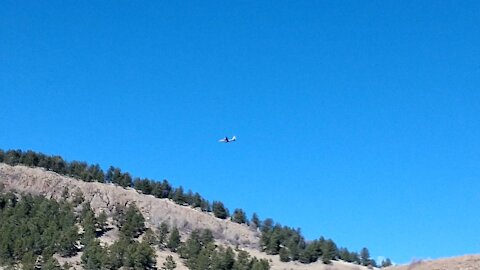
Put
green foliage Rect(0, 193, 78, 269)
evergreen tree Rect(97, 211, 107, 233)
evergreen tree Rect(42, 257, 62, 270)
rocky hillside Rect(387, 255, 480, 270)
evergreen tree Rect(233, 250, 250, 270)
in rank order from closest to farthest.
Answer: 1. rocky hillside Rect(387, 255, 480, 270)
2. evergreen tree Rect(42, 257, 62, 270)
3. green foliage Rect(0, 193, 78, 269)
4. evergreen tree Rect(233, 250, 250, 270)
5. evergreen tree Rect(97, 211, 107, 233)

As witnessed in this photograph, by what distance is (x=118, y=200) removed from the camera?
129250mm

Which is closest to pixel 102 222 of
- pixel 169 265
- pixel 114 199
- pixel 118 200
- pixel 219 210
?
pixel 114 199

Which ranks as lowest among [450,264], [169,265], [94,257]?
[450,264]

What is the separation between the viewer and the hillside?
123312 millimetres

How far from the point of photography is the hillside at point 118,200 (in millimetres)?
123312

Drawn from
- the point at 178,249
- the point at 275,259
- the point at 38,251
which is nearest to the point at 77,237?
the point at 38,251

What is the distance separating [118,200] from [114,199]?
2.75ft

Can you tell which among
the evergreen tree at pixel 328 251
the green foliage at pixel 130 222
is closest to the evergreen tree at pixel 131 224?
the green foliage at pixel 130 222

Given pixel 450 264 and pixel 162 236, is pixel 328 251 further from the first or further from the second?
pixel 450 264

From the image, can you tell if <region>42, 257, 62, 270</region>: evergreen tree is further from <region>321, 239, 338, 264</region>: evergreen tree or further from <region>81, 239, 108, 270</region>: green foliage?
<region>321, 239, 338, 264</region>: evergreen tree

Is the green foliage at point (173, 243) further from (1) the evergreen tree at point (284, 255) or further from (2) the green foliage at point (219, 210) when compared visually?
(2) the green foliage at point (219, 210)

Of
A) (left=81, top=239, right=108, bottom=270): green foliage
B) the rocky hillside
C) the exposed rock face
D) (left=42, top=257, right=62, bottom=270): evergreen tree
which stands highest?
the exposed rock face

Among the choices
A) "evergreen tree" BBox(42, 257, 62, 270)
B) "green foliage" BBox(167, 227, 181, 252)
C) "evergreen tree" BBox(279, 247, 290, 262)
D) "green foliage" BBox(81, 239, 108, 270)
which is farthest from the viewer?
"evergreen tree" BBox(279, 247, 290, 262)

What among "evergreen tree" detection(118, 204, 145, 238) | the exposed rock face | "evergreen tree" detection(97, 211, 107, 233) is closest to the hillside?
the exposed rock face
